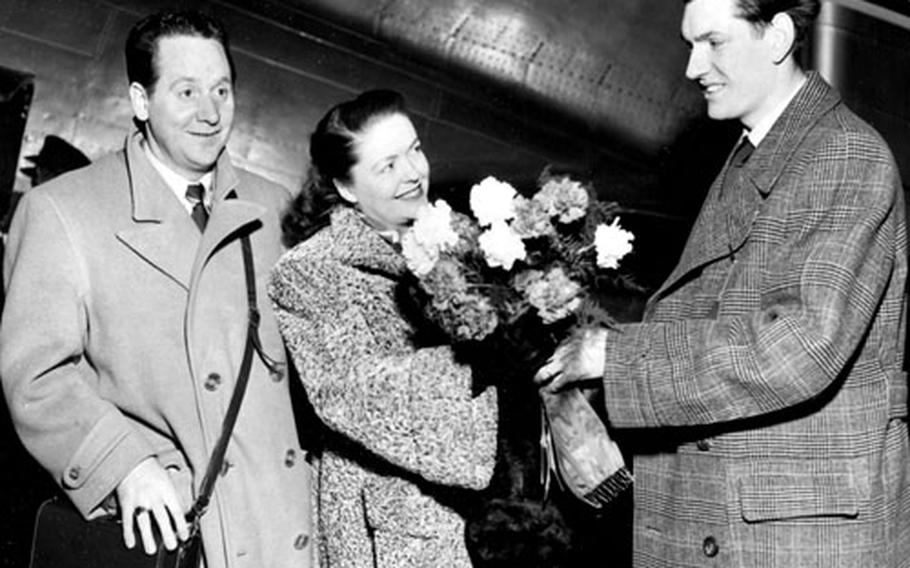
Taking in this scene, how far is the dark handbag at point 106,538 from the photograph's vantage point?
2467mm

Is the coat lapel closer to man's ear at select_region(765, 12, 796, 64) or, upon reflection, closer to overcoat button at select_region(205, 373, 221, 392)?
overcoat button at select_region(205, 373, 221, 392)

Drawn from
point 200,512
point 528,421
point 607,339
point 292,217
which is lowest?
point 200,512

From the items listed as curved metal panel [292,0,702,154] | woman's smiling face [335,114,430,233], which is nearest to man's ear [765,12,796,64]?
woman's smiling face [335,114,430,233]

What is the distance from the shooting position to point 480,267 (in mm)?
2475

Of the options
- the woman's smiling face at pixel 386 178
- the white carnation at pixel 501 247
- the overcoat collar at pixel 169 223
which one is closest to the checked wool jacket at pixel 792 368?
the white carnation at pixel 501 247

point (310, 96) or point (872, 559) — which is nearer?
point (872, 559)

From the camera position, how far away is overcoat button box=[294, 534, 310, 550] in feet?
9.04

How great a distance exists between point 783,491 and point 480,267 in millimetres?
770

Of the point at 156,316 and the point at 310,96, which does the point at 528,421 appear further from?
the point at 310,96

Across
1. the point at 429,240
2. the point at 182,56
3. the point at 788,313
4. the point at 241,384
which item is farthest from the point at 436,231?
the point at 182,56

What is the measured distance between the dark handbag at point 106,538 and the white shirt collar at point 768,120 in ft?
4.18

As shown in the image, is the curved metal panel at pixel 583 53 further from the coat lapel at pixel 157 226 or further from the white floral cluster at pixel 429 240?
the white floral cluster at pixel 429 240

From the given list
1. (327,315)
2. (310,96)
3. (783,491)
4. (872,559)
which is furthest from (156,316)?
(310,96)

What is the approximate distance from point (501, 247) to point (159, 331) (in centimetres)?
84
